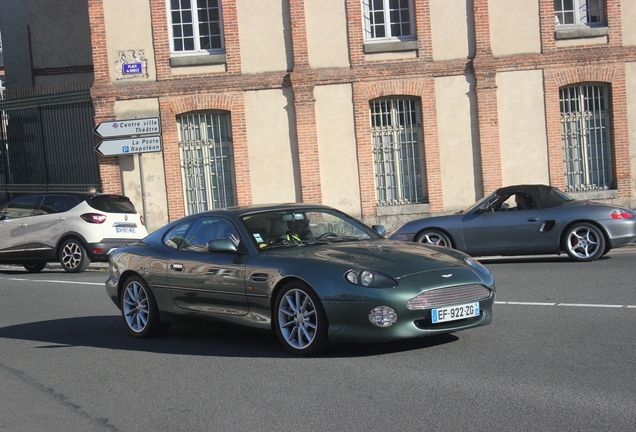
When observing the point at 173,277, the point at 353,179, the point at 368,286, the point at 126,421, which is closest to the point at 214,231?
the point at 173,277

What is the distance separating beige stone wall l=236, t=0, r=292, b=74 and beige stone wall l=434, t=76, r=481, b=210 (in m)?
4.05

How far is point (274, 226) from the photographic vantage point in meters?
8.12

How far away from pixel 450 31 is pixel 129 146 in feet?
28.2

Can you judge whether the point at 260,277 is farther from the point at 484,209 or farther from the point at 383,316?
the point at 484,209

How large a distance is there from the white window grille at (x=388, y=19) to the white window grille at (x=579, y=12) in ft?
12.3

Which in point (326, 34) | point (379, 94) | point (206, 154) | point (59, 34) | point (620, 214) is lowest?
point (620, 214)

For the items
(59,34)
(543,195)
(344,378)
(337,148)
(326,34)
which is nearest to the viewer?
(344,378)

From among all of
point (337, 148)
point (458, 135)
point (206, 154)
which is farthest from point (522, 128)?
point (206, 154)

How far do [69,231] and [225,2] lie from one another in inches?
304

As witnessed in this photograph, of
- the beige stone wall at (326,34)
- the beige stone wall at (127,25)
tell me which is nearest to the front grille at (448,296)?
the beige stone wall at (326,34)

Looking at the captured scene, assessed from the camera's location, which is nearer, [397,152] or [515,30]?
[515,30]

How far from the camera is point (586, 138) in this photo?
71.5ft

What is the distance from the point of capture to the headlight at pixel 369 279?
6867 millimetres

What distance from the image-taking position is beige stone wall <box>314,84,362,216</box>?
2180cm
